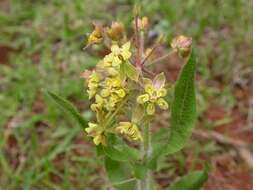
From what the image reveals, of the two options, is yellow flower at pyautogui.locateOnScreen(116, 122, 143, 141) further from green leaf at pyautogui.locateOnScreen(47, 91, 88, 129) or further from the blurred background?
the blurred background

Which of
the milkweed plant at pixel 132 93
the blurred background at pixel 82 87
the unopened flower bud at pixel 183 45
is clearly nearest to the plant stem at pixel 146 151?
the milkweed plant at pixel 132 93

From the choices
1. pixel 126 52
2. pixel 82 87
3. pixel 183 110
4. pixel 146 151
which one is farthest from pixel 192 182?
pixel 82 87

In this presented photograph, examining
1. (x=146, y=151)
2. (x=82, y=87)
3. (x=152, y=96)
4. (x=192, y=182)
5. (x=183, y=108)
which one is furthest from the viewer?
(x=82, y=87)

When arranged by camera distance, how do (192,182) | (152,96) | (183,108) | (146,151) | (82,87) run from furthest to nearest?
(82,87)
(192,182)
(146,151)
(183,108)
(152,96)

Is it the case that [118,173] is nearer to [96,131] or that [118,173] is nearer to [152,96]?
[96,131]

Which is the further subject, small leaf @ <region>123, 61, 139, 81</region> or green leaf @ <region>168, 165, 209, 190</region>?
green leaf @ <region>168, 165, 209, 190</region>

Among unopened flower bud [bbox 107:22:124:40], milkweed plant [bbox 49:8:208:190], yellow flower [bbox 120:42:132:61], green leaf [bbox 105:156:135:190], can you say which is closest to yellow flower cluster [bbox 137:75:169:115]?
milkweed plant [bbox 49:8:208:190]

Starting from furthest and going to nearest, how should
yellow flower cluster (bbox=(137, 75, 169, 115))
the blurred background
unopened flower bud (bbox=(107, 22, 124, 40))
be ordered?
the blurred background → unopened flower bud (bbox=(107, 22, 124, 40)) → yellow flower cluster (bbox=(137, 75, 169, 115))
